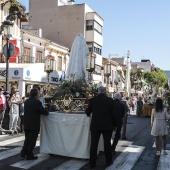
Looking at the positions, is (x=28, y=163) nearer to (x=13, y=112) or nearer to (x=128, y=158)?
(x=128, y=158)

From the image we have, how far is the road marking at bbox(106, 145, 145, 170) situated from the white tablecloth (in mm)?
740

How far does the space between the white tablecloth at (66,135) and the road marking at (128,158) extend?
740mm

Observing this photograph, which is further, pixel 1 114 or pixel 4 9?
pixel 4 9

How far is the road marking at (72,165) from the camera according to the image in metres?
6.61

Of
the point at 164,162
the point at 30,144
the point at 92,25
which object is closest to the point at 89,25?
the point at 92,25

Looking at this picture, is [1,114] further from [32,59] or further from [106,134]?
[32,59]

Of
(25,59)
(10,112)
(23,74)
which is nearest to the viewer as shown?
(10,112)

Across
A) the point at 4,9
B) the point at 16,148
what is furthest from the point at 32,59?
the point at 16,148

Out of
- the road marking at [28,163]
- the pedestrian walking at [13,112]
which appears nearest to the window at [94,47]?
the pedestrian walking at [13,112]

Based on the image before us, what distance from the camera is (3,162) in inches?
275

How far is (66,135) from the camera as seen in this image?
24.3 ft

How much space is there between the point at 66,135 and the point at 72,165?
82cm

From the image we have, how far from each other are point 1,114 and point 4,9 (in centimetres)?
1571

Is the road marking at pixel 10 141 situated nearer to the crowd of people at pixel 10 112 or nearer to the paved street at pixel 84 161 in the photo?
the paved street at pixel 84 161
